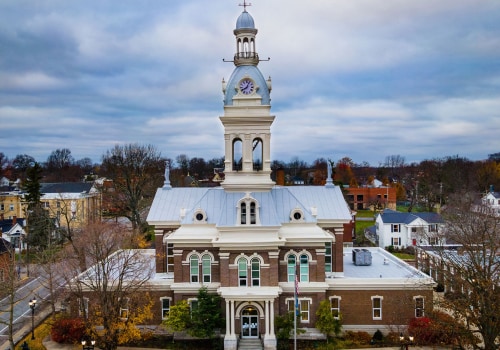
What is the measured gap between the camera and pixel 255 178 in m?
34.8

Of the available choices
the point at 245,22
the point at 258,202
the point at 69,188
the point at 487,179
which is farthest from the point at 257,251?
the point at 487,179

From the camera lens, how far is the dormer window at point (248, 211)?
31688 mm

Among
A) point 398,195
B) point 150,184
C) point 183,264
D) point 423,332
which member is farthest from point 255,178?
point 398,195

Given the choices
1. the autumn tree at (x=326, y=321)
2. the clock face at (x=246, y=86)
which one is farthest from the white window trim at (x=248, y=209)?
the clock face at (x=246, y=86)

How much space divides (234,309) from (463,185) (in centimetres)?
8048

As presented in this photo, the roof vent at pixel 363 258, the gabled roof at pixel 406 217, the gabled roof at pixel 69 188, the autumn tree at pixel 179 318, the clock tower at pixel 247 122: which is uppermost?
the clock tower at pixel 247 122

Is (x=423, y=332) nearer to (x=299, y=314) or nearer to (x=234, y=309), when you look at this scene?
(x=299, y=314)

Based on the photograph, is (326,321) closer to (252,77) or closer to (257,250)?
(257,250)

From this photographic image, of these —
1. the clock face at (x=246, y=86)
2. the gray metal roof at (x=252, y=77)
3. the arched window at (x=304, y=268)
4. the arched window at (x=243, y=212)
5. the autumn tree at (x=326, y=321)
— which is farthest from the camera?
the gray metal roof at (x=252, y=77)

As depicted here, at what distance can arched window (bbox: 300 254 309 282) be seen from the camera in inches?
1292

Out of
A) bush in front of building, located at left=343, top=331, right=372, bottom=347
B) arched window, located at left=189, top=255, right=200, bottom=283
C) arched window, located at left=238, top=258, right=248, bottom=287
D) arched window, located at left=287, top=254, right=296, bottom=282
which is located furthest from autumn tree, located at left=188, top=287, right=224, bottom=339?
bush in front of building, located at left=343, top=331, right=372, bottom=347

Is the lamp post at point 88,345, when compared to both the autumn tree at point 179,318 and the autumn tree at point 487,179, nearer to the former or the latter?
the autumn tree at point 179,318

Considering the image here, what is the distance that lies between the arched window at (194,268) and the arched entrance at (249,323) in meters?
4.18

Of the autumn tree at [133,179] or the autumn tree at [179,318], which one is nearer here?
the autumn tree at [179,318]
